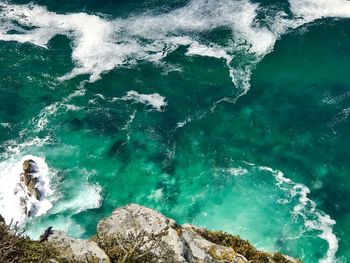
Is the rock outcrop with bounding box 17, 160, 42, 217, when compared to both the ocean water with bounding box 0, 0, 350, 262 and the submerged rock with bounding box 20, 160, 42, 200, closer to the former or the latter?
the submerged rock with bounding box 20, 160, 42, 200

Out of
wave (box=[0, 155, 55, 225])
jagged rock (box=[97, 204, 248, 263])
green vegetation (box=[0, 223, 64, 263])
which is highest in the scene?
green vegetation (box=[0, 223, 64, 263])

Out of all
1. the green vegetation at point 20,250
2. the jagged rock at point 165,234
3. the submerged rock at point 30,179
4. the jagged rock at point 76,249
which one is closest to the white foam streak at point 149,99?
the submerged rock at point 30,179

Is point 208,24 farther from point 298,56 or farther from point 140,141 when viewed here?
point 140,141

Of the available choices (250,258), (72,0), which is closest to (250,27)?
(72,0)

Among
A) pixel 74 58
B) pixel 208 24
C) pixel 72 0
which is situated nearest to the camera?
pixel 74 58

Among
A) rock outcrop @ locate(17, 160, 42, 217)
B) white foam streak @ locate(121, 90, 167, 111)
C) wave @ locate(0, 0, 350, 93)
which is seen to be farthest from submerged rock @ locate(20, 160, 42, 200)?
wave @ locate(0, 0, 350, 93)
